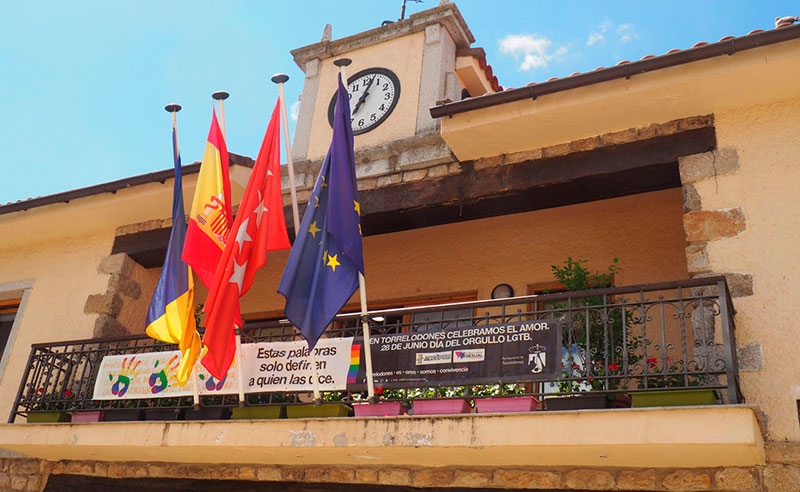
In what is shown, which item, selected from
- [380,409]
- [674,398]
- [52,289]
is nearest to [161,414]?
[380,409]

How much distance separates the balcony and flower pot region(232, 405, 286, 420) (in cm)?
8

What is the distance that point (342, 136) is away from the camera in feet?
21.5

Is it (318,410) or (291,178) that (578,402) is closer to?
(318,410)

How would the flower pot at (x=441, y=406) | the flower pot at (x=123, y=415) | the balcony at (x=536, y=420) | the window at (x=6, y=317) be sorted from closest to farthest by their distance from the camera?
1. the balcony at (x=536, y=420)
2. the flower pot at (x=441, y=406)
3. the flower pot at (x=123, y=415)
4. the window at (x=6, y=317)

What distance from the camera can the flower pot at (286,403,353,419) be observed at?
245 inches

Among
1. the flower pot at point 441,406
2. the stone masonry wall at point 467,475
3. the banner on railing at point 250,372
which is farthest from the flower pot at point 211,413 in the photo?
the flower pot at point 441,406

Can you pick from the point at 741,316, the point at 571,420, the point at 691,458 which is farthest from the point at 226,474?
the point at 741,316

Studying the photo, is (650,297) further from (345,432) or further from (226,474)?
(226,474)

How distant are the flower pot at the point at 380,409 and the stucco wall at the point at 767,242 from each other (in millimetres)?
2383

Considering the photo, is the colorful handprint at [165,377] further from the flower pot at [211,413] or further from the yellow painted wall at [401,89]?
the yellow painted wall at [401,89]

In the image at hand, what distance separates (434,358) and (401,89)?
129 inches

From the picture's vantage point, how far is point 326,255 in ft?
20.4

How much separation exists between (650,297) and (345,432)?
3.12 metres

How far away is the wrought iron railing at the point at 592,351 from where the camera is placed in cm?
528
